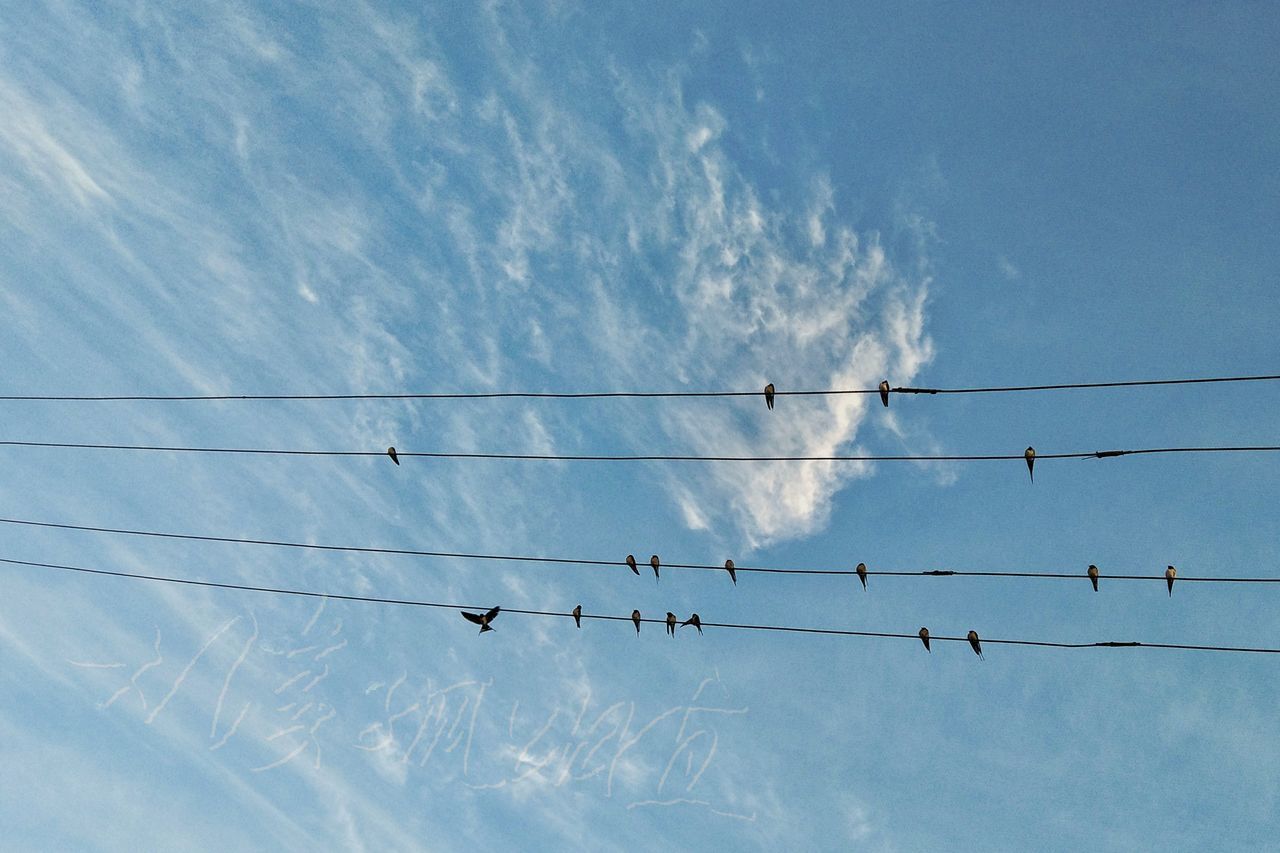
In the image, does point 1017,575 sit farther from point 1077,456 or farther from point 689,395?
point 689,395

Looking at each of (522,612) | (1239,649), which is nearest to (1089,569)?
(1239,649)

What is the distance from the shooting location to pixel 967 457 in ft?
58.4

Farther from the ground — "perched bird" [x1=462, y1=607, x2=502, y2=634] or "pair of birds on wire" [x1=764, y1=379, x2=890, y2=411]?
"pair of birds on wire" [x1=764, y1=379, x2=890, y2=411]

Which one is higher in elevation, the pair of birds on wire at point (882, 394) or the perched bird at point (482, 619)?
the pair of birds on wire at point (882, 394)

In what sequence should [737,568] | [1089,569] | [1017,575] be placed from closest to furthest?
1. [1017,575]
2. [737,568]
3. [1089,569]

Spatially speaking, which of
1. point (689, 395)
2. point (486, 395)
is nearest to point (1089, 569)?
point (689, 395)

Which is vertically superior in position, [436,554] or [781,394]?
[781,394]

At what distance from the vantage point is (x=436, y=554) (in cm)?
1948

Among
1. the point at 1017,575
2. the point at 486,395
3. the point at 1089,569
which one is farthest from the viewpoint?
the point at 1089,569

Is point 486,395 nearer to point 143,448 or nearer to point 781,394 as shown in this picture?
point 781,394

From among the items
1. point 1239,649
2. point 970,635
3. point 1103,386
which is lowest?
point 1239,649

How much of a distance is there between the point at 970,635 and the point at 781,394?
8875 millimetres

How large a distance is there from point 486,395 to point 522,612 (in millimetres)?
5200

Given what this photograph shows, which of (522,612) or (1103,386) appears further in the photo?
(522,612)
